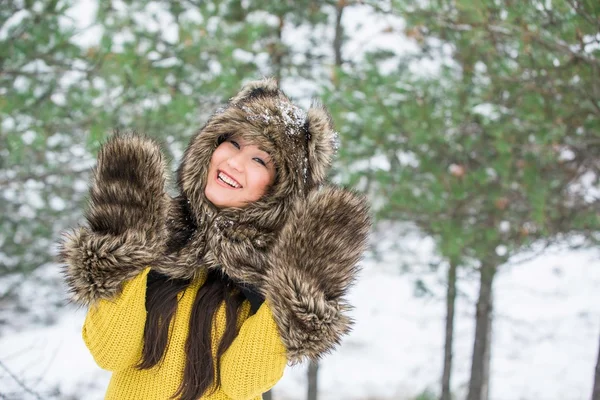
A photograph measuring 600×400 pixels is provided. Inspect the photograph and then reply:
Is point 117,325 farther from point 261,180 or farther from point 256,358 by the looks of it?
point 261,180

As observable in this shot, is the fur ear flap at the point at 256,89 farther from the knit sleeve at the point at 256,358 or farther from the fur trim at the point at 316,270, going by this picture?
the knit sleeve at the point at 256,358

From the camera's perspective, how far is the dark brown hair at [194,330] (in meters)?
1.99

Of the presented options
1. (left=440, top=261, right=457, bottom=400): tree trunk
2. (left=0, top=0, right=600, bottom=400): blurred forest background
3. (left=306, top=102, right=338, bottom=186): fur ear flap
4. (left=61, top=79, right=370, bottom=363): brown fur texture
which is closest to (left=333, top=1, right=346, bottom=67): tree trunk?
(left=0, top=0, right=600, bottom=400): blurred forest background

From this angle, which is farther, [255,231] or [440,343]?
[440,343]

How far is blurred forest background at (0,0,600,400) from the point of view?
3.40 meters

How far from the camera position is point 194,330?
2.02m

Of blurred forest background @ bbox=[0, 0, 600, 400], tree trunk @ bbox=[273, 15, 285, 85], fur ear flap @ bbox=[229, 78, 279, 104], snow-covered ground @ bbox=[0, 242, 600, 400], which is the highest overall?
tree trunk @ bbox=[273, 15, 285, 85]

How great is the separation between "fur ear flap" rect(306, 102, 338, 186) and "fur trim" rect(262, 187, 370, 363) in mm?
232

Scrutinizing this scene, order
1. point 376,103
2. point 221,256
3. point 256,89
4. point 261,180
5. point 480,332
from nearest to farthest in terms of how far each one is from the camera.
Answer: point 221,256
point 261,180
point 256,89
point 376,103
point 480,332

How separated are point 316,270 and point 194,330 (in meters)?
0.52

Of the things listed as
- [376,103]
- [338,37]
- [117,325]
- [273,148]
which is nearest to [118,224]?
[117,325]

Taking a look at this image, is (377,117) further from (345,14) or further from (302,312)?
(302,312)

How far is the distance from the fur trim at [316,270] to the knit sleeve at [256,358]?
0.17 ft

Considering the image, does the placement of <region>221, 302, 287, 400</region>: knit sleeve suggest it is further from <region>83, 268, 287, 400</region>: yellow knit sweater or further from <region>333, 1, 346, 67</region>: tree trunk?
<region>333, 1, 346, 67</region>: tree trunk
